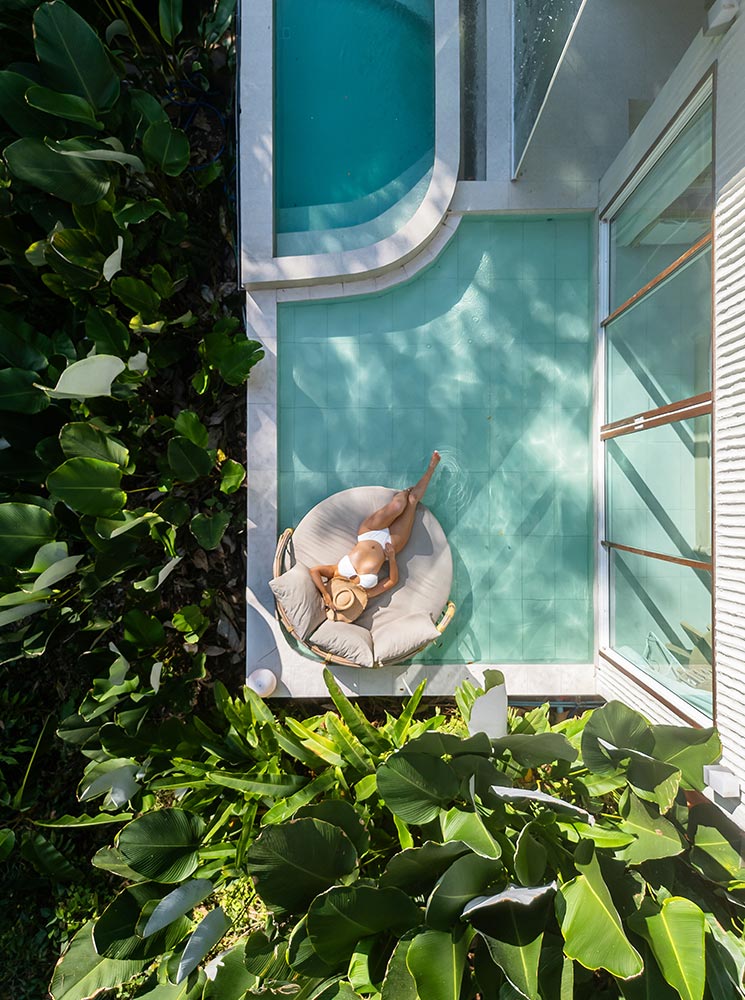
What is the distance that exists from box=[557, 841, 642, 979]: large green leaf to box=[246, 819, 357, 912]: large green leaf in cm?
71

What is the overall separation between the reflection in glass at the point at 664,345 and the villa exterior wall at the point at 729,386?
15cm

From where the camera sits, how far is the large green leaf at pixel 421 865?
1865mm

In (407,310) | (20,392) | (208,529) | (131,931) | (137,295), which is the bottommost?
(131,931)

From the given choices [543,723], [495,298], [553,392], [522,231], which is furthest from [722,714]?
[522,231]

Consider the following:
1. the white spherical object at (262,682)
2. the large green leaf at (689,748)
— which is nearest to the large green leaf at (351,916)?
the large green leaf at (689,748)

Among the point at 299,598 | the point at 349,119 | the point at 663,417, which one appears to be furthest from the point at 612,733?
the point at 349,119

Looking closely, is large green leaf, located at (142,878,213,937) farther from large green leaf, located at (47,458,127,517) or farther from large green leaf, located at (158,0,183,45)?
large green leaf, located at (158,0,183,45)

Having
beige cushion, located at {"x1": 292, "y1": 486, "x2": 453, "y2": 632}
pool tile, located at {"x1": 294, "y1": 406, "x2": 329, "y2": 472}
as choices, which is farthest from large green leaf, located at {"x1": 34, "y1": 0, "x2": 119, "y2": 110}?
beige cushion, located at {"x1": 292, "y1": 486, "x2": 453, "y2": 632}

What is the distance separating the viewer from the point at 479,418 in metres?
3.62

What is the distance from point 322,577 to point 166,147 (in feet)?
7.87

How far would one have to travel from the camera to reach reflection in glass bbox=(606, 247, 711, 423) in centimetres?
249

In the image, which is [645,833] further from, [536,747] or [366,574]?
[366,574]

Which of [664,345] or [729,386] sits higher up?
[664,345]

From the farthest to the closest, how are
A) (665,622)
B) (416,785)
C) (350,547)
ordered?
(350,547), (665,622), (416,785)
